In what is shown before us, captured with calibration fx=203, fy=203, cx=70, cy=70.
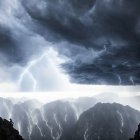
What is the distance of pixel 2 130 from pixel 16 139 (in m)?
12.4

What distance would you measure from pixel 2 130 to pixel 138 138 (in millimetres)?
104888

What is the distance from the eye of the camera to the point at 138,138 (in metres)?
163

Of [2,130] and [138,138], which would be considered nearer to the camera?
[2,130]

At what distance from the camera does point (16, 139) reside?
133125 millimetres

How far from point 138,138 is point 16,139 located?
313 feet

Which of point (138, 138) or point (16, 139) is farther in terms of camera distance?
point (138, 138)

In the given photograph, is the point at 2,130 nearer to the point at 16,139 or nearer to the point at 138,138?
the point at 16,139

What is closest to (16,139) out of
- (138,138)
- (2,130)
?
(2,130)

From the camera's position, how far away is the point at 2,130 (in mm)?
137625
